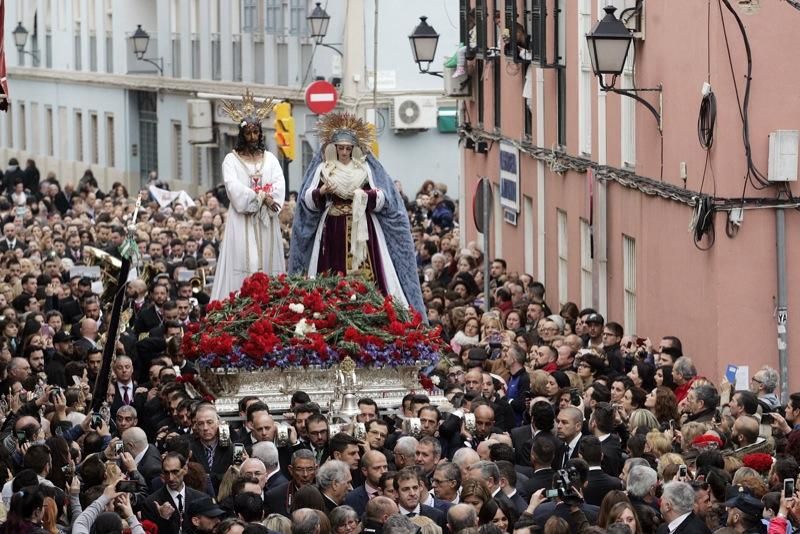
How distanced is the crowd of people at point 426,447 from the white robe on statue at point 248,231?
2.22 feet

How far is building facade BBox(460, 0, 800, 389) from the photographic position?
18.2 metres

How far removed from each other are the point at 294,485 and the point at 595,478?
163cm

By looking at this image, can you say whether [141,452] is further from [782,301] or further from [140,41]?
[140,41]

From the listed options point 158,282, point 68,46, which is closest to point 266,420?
point 158,282

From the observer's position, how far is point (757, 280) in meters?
18.4

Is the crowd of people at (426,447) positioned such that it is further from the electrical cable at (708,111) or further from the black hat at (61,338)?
the electrical cable at (708,111)

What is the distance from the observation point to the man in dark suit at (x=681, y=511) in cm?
1154

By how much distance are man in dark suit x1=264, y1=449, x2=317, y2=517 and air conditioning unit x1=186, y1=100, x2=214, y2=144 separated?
32.2 m

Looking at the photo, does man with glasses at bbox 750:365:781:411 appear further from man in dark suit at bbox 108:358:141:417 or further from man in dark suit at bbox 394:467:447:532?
man in dark suit at bbox 108:358:141:417

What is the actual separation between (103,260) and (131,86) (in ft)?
116

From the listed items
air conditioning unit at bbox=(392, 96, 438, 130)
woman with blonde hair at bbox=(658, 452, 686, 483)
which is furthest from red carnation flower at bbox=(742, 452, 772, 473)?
air conditioning unit at bbox=(392, 96, 438, 130)

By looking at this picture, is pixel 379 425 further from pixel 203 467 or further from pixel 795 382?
pixel 795 382

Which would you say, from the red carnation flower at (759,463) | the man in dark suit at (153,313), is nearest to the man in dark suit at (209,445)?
the red carnation flower at (759,463)

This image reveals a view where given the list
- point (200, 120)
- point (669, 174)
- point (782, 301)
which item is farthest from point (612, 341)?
point (200, 120)
